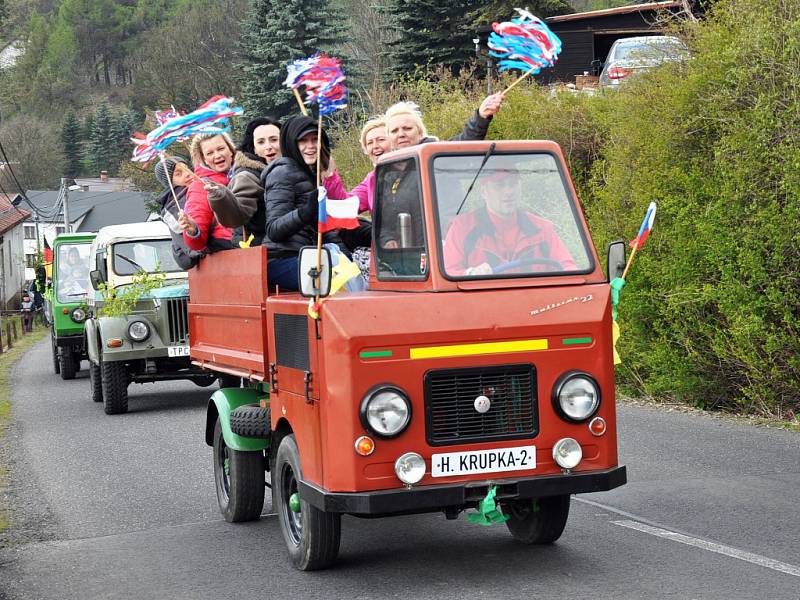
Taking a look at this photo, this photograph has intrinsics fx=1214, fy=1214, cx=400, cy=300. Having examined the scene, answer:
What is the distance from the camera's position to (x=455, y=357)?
5887 millimetres

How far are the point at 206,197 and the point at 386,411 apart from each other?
3.11m

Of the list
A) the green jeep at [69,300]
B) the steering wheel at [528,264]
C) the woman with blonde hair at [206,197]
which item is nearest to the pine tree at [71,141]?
the green jeep at [69,300]

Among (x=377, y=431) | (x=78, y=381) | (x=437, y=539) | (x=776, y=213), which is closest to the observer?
(x=377, y=431)

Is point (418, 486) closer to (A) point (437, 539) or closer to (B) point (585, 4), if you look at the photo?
(A) point (437, 539)

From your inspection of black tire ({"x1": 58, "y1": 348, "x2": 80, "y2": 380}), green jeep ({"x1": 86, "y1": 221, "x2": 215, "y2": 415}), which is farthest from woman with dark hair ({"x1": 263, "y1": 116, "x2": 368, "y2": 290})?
black tire ({"x1": 58, "y1": 348, "x2": 80, "y2": 380})

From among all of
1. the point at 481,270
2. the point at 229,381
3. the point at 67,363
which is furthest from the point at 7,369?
the point at 481,270

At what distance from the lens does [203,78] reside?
74.3m

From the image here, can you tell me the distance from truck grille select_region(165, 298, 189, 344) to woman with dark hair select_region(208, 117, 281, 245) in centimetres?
757

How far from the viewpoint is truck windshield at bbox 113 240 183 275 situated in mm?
17531

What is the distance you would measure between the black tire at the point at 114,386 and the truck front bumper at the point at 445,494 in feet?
34.2

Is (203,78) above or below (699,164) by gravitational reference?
above

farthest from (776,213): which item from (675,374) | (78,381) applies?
(78,381)

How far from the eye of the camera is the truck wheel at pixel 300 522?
633cm

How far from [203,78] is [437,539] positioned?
229ft
